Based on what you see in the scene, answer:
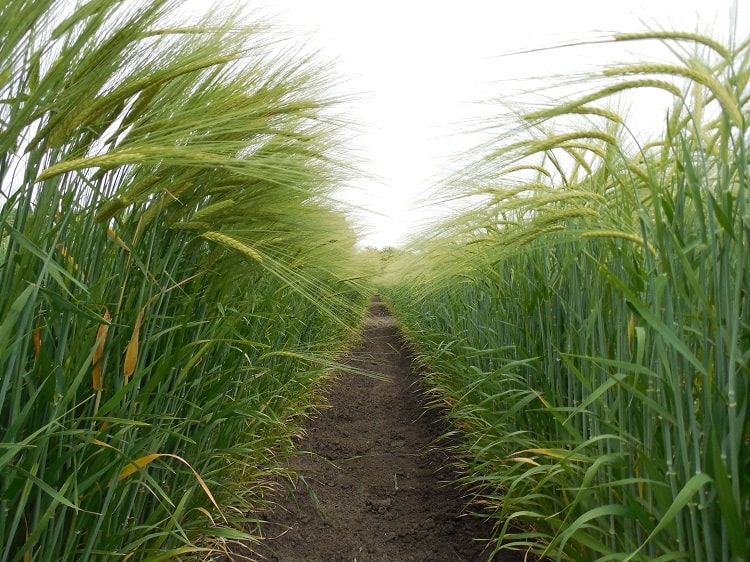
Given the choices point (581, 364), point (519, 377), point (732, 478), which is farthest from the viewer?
point (519, 377)

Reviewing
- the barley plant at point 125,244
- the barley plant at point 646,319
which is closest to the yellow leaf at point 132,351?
the barley plant at point 125,244

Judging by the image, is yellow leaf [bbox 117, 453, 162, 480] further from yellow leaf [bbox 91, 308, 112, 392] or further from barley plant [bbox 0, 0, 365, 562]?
yellow leaf [bbox 91, 308, 112, 392]

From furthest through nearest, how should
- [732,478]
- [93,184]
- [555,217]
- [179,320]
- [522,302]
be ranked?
[522,302]
[179,320]
[555,217]
[93,184]
[732,478]

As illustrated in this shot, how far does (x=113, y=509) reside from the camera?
1.39 metres

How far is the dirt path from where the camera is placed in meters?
2.31

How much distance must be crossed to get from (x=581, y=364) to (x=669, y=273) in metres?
0.65

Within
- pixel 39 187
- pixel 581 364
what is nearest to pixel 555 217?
pixel 581 364

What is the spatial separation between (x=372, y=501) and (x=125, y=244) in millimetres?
1875

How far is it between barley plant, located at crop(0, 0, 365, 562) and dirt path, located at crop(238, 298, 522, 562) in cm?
50

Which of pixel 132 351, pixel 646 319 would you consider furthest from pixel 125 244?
A: pixel 646 319

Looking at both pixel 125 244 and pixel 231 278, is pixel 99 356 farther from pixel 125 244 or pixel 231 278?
pixel 231 278

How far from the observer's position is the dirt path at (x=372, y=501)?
2.31m

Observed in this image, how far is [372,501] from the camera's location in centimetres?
282

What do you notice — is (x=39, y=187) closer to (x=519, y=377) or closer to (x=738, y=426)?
(x=738, y=426)
